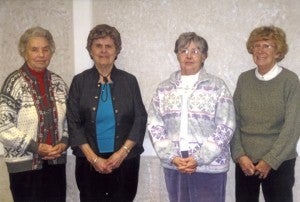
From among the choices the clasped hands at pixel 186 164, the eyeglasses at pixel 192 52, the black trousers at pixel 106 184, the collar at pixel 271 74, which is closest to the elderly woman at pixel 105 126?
the black trousers at pixel 106 184

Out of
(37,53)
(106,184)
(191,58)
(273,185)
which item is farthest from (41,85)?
(273,185)

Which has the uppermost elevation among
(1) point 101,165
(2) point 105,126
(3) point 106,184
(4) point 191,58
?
(4) point 191,58

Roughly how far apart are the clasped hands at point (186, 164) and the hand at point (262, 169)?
0.37 meters

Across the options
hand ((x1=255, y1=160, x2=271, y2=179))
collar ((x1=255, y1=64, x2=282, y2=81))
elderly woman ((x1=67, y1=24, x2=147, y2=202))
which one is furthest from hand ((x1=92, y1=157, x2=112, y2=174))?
collar ((x1=255, y1=64, x2=282, y2=81))

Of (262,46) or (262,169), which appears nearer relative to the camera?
(262,169)

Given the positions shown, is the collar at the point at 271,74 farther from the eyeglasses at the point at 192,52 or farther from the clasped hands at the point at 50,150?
the clasped hands at the point at 50,150

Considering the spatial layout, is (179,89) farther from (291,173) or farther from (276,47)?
(291,173)

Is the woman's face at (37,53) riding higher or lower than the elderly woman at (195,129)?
higher

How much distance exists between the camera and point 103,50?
2.33 metres

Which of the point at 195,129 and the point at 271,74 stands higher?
the point at 271,74

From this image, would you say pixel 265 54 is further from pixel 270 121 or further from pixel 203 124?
pixel 203 124

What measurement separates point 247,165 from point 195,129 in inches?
15.0

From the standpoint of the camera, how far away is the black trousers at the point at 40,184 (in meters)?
2.25

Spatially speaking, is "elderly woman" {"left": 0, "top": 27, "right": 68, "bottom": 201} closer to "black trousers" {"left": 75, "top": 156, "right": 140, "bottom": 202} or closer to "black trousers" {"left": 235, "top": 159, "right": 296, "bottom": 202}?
"black trousers" {"left": 75, "top": 156, "right": 140, "bottom": 202}
